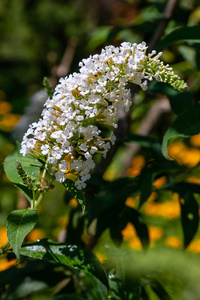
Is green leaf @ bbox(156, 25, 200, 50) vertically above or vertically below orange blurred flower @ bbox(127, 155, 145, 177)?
above

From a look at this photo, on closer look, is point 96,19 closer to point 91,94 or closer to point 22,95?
point 22,95

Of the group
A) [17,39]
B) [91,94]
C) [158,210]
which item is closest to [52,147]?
[91,94]

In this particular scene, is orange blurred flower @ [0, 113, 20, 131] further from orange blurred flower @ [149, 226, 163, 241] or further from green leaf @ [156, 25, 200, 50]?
green leaf @ [156, 25, 200, 50]

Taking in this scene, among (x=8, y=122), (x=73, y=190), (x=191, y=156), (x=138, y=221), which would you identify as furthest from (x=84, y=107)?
(x=8, y=122)

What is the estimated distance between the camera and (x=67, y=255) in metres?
0.80

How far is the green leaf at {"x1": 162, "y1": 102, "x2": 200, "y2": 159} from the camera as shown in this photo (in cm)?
79

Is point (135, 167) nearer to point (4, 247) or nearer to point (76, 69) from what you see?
point (76, 69)

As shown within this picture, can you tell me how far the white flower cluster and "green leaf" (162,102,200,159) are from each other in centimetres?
11

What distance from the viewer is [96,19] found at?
19.2 feet

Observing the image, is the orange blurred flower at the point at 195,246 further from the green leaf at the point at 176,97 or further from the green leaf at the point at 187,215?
the green leaf at the point at 176,97

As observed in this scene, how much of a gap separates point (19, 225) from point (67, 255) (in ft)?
0.46

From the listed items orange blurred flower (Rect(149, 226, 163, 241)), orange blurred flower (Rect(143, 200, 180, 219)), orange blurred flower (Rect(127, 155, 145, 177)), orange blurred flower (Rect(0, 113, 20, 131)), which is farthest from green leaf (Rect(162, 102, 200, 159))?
orange blurred flower (Rect(0, 113, 20, 131))

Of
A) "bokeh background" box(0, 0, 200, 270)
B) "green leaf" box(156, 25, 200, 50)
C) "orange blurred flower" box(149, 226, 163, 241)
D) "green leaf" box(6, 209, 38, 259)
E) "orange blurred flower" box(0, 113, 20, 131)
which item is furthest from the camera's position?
"orange blurred flower" box(0, 113, 20, 131)

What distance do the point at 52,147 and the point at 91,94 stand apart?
0.47ft
